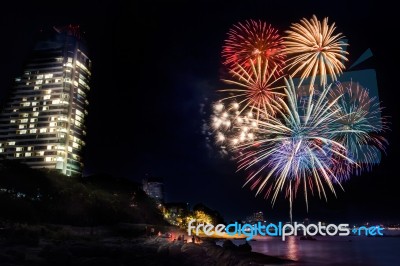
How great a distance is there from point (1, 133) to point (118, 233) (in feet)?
277

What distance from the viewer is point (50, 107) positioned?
490 ft

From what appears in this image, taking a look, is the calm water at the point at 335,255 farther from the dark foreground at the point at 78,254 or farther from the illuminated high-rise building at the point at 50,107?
the illuminated high-rise building at the point at 50,107

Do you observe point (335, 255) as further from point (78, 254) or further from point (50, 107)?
point (50, 107)

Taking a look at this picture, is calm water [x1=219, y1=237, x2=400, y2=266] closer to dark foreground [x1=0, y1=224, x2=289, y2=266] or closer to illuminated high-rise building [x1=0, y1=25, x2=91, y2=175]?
dark foreground [x1=0, y1=224, x2=289, y2=266]

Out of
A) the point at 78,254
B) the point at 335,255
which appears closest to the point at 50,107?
the point at 335,255

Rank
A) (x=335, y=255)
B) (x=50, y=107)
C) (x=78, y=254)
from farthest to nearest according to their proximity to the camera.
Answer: (x=50, y=107) < (x=335, y=255) < (x=78, y=254)

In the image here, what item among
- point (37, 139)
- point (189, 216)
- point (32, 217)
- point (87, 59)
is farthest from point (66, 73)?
point (32, 217)

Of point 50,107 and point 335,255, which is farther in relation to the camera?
point 50,107

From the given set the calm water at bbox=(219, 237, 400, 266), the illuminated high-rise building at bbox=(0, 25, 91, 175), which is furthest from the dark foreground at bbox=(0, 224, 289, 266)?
the illuminated high-rise building at bbox=(0, 25, 91, 175)

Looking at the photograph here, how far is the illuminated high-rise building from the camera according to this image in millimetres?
142125

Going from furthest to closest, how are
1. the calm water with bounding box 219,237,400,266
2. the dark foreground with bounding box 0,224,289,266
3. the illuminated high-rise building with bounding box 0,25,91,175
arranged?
the illuminated high-rise building with bounding box 0,25,91,175
the calm water with bounding box 219,237,400,266
the dark foreground with bounding box 0,224,289,266

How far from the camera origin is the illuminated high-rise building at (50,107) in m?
142

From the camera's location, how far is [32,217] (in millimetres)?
65938

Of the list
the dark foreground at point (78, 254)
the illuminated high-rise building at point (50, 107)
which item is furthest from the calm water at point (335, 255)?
the illuminated high-rise building at point (50, 107)
